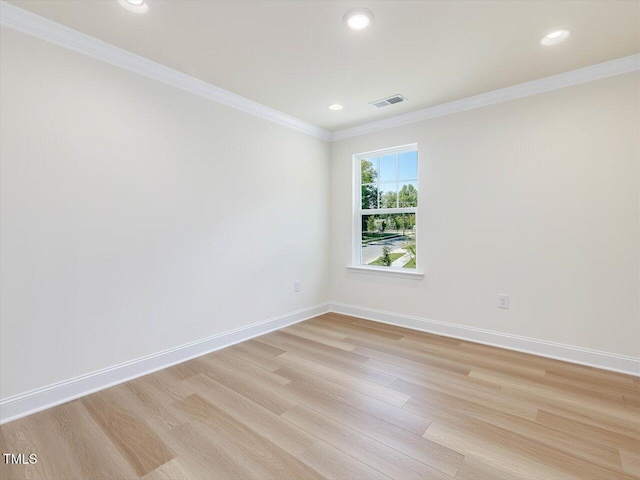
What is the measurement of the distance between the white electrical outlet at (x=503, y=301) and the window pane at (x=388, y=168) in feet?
5.77

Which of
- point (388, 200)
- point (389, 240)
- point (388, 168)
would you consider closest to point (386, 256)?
point (389, 240)

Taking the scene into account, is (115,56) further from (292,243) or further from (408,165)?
(408,165)

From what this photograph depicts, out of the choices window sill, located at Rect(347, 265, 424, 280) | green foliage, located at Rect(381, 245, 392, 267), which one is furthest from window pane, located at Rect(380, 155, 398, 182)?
window sill, located at Rect(347, 265, 424, 280)

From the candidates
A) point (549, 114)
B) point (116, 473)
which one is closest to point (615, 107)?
point (549, 114)

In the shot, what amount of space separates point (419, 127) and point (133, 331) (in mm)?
3443

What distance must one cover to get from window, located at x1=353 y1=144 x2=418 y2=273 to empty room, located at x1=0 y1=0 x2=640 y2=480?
1.7 inches

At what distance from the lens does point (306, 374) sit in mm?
2451

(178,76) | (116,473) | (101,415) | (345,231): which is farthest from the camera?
(345,231)

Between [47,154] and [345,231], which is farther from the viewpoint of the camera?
[345,231]

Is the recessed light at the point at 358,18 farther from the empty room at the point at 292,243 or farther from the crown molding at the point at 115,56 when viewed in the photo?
the crown molding at the point at 115,56

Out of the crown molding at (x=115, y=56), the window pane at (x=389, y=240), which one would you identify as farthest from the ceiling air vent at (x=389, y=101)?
the window pane at (x=389, y=240)

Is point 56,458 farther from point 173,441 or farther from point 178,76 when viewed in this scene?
point 178,76

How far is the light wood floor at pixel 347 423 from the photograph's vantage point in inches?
58.5

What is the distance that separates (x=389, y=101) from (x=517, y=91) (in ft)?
3.81
